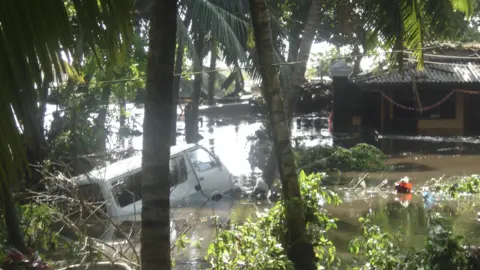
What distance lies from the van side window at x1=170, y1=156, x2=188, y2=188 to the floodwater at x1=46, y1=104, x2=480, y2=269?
58 cm

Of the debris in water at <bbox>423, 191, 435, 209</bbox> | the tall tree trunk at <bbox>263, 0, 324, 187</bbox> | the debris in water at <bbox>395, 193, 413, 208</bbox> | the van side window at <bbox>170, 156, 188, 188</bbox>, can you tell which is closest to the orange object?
the debris in water at <bbox>395, 193, 413, 208</bbox>

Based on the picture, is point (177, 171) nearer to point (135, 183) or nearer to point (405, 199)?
point (135, 183)

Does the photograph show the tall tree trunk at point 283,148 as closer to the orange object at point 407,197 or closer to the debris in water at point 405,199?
the debris in water at point 405,199

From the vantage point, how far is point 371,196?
14039 mm

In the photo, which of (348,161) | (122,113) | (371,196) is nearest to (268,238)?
(371,196)

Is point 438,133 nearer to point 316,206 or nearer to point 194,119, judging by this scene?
point 194,119

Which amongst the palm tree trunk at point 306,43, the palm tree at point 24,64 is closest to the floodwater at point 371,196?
the palm tree trunk at point 306,43

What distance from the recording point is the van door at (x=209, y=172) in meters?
12.3

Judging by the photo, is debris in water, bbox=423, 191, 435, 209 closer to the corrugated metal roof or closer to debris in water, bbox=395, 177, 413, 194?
debris in water, bbox=395, 177, 413, 194

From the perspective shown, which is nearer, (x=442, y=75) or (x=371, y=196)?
(x=371, y=196)

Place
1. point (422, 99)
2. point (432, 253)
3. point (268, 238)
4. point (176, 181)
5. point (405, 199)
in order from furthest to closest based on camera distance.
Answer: point (422, 99) < point (405, 199) < point (176, 181) < point (432, 253) < point (268, 238)

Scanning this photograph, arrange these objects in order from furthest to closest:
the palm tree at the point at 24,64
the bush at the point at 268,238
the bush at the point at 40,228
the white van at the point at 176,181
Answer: the white van at the point at 176,181 < the bush at the point at 40,228 < the bush at the point at 268,238 < the palm tree at the point at 24,64

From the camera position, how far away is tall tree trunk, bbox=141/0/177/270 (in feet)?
13.3

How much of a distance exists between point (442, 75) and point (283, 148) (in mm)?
18702
